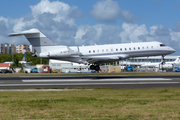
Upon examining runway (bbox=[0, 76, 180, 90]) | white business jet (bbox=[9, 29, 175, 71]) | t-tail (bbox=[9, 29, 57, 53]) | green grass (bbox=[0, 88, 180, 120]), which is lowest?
green grass (bbox=[0, 88, 180, 120])

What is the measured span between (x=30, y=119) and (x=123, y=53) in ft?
87.4

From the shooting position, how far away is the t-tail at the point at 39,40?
111ft

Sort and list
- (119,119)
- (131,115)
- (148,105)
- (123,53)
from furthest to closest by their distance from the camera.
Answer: (123,53), (148,105), (131,115), (119,119)

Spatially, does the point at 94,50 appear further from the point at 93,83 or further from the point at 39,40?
the point at 93,83

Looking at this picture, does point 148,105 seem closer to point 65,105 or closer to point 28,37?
point 65,105

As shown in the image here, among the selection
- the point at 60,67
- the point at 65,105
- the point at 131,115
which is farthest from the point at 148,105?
the point at 60,67

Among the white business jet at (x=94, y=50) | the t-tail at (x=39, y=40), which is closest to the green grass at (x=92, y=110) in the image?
the white business jet at (x=94, y=50)

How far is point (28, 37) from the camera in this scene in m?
34.0

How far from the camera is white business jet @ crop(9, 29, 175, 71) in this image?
110 feet

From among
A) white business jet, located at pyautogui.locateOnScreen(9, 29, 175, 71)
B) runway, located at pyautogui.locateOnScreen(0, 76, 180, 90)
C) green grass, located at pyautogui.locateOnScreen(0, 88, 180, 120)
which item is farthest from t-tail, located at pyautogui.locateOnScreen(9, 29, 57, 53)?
green grass, located at pyautogui.locateOnScreen(0, 88, 180, 120)

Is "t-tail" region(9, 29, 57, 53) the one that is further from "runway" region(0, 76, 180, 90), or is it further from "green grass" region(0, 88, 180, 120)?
"green grass" region(0, 88, 180, 120)

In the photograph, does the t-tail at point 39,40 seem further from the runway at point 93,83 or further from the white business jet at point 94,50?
the runway at point 93,83

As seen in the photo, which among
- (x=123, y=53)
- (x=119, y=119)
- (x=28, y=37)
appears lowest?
(x=119, y=119)

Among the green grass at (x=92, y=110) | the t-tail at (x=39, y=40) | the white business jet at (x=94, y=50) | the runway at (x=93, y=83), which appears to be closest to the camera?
the green grass at (x=92, y=110)
